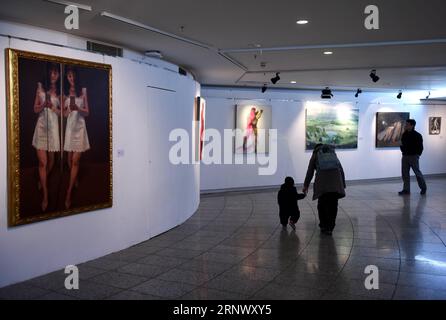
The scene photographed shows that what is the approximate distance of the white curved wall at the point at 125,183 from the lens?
5.00 meters

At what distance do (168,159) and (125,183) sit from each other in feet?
4.45

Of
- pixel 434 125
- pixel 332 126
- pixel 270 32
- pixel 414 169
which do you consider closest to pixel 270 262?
pixel 270 32

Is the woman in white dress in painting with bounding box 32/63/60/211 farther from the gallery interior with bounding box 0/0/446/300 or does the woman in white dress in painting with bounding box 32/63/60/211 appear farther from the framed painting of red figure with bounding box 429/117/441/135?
the framed painting of red figure with bounding box 429/117/441/135

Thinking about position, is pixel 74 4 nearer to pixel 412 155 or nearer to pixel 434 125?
pixel 412 155

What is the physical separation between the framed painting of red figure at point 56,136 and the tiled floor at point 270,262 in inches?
36.2

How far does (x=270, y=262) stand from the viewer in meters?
5.87

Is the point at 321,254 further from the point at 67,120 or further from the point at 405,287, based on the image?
the point at 67,120

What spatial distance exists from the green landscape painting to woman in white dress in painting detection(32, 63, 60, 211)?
10.3 m

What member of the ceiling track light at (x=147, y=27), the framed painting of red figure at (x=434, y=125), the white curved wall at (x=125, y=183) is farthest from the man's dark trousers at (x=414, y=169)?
the ceiling track light at (x=147, y=27)

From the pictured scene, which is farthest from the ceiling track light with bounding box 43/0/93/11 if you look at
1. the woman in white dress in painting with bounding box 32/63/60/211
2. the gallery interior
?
the woman in white dress in painting with bounding box 32/63/60/211

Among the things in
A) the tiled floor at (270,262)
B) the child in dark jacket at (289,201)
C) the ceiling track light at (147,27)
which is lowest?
the tiled floor at (270,262)

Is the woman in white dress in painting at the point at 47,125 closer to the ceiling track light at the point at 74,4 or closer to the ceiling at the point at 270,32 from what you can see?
the ceiling at the point at 270,32

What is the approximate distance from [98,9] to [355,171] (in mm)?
12519

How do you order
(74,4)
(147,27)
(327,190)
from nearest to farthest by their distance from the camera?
(74,4) → (147,27) → (327,190)
